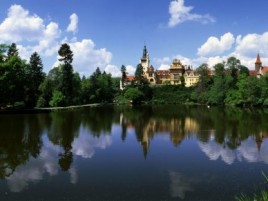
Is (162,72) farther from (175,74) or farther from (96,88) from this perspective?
(96,88)

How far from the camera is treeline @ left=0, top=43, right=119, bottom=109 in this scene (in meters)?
64.2

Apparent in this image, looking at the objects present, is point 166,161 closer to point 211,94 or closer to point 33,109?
point 33,109

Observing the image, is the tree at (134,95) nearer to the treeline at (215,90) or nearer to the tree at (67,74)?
the treeline at (215,90)

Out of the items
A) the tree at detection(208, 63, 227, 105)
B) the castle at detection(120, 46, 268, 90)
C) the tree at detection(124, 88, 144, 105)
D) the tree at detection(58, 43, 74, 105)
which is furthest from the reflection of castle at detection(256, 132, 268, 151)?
the castle at detection(120, 46, 268, 90)

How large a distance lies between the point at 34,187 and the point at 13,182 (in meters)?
1.71

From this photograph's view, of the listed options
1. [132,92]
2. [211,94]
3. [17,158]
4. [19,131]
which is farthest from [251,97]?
[17,158]

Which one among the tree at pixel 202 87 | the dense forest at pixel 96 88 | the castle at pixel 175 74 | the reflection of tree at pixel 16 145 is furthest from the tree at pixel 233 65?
the reflection of tree at pixel 16 145

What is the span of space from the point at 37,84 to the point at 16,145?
50329mm

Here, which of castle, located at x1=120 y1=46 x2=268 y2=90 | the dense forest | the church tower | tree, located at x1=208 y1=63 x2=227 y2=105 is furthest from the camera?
the church tower

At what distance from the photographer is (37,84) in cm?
7825

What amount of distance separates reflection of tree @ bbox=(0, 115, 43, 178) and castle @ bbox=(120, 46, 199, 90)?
9624 centimetres

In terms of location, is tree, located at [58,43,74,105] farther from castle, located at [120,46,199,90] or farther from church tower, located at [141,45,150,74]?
church tower, located at [141,45,150,74]

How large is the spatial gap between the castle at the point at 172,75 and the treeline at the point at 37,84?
4729 centimetres

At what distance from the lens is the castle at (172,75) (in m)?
138
